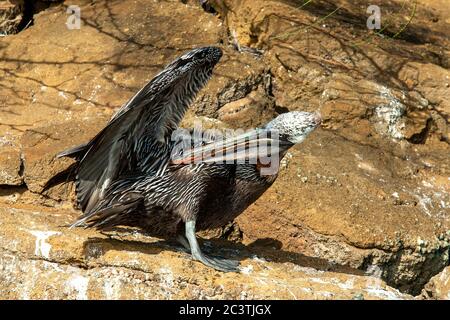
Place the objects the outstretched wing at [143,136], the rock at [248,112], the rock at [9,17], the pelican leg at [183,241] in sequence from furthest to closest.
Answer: the rock at [9,17] → the rock at [248,112] → the pelican leg at [183,241] → the outstretched wing at [143,136]

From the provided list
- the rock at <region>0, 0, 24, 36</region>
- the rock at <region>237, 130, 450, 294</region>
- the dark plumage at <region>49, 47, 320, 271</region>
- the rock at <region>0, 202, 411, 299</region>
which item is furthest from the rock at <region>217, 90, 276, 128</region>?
the rock at <region>0, 0, 24, 36</region>

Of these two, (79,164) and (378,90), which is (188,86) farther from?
(378,90)

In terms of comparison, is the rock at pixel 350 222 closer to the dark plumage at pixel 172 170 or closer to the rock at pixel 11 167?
the dark plumage at pixel 172 170

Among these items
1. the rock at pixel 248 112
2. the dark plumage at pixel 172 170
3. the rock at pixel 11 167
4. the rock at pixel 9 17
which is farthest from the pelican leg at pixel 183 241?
the rock at pixel 9 17

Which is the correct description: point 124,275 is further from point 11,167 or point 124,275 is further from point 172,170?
point 11,167

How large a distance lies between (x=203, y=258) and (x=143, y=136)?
82 cm

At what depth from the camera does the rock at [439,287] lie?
5452 millimetres

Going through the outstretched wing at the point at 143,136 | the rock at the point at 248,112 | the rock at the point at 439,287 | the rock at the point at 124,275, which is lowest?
the rock at the point at 439,287

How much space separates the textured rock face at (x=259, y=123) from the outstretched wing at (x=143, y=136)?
387mm

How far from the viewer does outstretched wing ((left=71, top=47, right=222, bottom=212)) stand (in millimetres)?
4730

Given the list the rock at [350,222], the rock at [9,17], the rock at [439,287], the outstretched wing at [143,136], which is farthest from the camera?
the rock at [9,17]

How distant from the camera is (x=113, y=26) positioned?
26.2 feet

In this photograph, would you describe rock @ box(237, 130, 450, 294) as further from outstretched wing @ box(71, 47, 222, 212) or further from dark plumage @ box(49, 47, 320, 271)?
outstretched wing @ box(71, 47, 222, 212)

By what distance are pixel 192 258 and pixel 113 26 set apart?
3.75 meters
